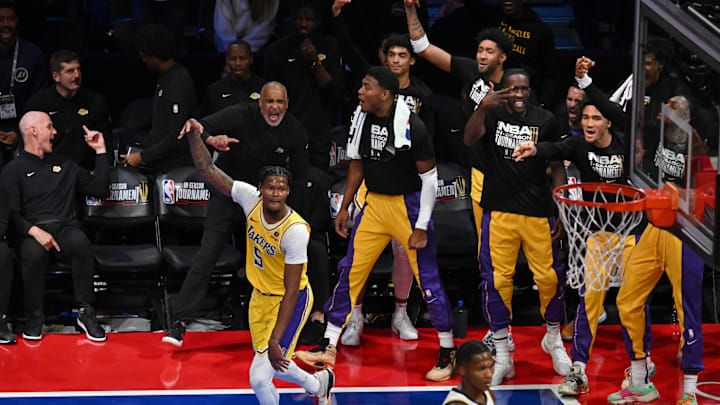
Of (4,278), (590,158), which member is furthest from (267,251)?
(4,278)

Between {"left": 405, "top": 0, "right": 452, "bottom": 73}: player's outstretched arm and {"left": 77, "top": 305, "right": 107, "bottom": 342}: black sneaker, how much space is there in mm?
3355

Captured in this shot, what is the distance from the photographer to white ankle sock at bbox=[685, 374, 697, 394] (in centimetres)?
699

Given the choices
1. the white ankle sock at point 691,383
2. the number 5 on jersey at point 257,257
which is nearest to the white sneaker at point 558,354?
the white ankle sock at point 691,383

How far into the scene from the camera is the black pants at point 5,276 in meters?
8.29

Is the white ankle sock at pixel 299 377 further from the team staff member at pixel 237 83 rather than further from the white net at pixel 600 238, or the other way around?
the team staff member at pixel 237 83

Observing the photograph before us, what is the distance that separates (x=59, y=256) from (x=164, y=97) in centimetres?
163

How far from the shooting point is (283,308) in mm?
6324

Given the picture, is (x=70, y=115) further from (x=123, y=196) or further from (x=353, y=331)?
(x=353, y=331)

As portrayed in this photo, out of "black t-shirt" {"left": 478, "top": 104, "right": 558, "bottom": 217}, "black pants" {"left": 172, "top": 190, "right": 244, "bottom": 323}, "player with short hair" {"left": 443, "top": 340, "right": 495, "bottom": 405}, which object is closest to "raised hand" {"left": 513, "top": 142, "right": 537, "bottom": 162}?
"black t-shirt" {"left": 478, "top": 104, "right": 558, "bottom": 217}

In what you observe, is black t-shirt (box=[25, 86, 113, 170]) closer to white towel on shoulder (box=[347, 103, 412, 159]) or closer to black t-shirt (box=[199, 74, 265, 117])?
black t-shirt (box=[199, 74, 265, 117])

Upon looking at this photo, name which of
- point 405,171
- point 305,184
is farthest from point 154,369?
point 405,171

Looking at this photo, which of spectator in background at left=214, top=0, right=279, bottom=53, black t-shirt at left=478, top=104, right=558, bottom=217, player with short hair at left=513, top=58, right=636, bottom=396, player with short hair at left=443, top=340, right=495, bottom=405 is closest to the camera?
player with short hair at left=443, top=340, right=495, bottom=405

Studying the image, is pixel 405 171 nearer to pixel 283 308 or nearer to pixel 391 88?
pixel 391 88

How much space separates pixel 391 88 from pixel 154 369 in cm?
274
